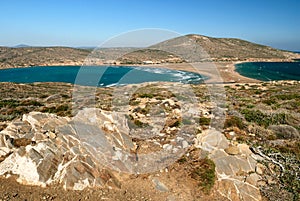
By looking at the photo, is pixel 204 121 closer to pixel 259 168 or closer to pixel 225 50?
pixel 259 168

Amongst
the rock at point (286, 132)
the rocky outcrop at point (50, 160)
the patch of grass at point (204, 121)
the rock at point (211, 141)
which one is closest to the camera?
the rocky outcrop at point (50, 160)

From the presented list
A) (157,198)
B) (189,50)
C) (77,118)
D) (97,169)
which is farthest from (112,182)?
(189,50)

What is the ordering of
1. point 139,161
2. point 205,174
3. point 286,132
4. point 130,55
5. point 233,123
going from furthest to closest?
point 130,55 < point 233,123 < point 286,132 < point 139,161 < point 205,174

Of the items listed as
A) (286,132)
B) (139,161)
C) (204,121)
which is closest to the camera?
(139,161)

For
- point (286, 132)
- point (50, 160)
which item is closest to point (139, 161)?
point (50, 160)

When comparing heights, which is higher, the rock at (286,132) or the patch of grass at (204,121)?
the rock at (286,132)

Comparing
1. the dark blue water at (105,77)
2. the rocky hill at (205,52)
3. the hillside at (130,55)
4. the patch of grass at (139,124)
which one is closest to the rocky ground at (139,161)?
the patch of grass at (139,124)

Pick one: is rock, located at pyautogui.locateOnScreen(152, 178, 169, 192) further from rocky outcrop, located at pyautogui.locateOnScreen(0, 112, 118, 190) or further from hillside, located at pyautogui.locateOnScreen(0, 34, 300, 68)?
hillside, located at pyautogui.locateOnScreen(0, 34, 300, 68)

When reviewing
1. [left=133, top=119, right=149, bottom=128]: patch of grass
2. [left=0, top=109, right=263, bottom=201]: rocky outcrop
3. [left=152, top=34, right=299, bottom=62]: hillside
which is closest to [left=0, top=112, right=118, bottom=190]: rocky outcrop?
[left=0, top=109, right=263, bottom=201]: rocky outcrop

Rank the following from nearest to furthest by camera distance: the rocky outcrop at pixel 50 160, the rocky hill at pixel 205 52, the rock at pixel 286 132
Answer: the rocky outcrop at pixel 50 160 → the rock at pixel 286 132 → the rocky hill at pixel 205 52

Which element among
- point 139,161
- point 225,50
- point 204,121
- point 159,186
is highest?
point 225,50

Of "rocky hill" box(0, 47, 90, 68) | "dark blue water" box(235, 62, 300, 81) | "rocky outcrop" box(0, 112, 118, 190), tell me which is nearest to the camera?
"rocky outcrop" box(0, 112, 118, 190)

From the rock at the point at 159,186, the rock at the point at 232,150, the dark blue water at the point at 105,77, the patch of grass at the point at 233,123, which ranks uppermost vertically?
the rock at the point at 232,150

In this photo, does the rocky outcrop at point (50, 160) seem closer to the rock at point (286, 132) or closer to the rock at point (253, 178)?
the rock at point (253, 178)
